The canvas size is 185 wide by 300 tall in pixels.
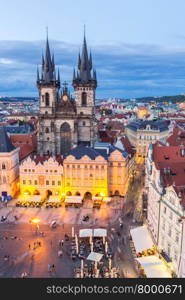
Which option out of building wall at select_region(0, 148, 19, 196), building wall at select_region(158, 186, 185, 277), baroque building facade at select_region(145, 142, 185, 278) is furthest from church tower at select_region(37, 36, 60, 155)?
building wall at select_region(158, 186, 185, 277)

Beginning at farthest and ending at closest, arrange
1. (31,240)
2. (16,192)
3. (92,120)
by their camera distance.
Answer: (92,120) → (16,192) → (31,240)

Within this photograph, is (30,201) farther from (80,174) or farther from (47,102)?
(47,102)

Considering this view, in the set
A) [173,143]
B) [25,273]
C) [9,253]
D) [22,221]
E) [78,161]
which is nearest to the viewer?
[25,273]

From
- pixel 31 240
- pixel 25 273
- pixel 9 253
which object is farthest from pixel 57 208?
pixel 25 273

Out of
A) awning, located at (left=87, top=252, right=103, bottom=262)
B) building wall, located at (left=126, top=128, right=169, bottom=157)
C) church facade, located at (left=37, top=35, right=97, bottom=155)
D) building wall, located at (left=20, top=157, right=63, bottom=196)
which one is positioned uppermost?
church facade, located at (left=37, top=35, right=97, bottom=155)

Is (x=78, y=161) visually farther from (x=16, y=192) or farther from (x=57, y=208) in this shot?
(x=16, y=192)

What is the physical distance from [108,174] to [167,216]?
32092 millimetres

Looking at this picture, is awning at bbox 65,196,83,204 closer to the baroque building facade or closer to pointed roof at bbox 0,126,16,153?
pointed roof at bbox 0,126,16,153

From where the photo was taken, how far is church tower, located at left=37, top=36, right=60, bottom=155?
306 ft

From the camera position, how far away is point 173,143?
276 ft

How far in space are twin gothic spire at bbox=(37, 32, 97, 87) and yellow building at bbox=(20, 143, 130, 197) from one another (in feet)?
98.3

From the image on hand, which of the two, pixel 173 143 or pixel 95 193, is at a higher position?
Answer: pixel 173 143

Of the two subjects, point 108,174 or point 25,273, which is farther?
point 108,174

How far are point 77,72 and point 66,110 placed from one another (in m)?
12.7
